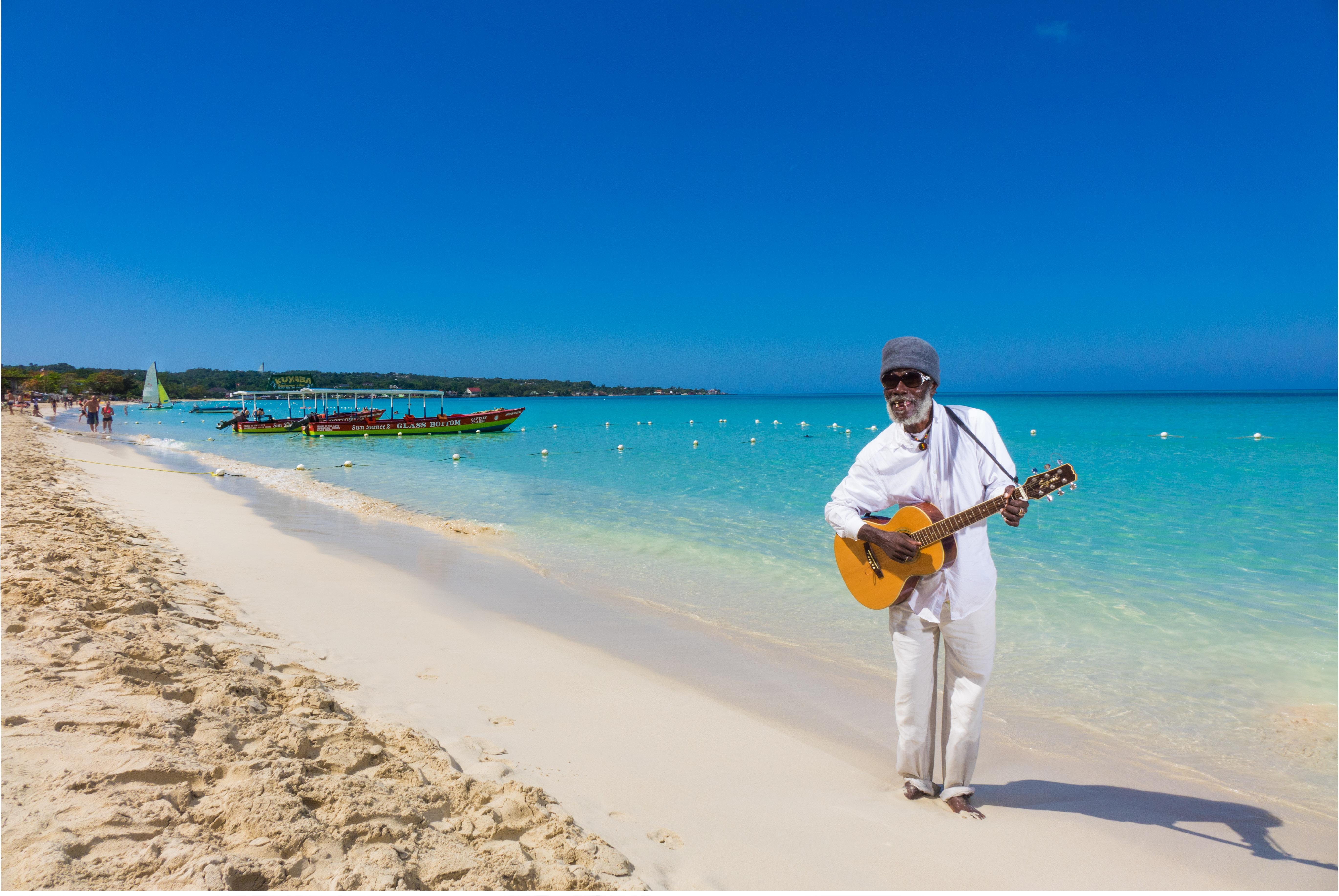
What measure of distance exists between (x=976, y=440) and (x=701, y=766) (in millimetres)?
2197

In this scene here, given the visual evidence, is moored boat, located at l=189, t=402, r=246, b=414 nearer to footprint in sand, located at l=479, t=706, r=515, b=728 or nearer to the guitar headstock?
footprint in sand, located at l=479, t=706, r=515, b=728

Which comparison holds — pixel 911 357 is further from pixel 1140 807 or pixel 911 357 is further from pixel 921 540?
pixel 1140 807

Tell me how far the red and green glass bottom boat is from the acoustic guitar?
40.0 m

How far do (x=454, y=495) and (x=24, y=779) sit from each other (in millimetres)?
14879

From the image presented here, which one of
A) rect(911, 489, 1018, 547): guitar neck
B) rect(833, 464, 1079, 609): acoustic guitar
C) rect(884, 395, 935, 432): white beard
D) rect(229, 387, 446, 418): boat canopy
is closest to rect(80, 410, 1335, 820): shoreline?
rect(833, 464, 1079, 609): acoustic guitar

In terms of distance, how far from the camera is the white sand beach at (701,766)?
2727 mm

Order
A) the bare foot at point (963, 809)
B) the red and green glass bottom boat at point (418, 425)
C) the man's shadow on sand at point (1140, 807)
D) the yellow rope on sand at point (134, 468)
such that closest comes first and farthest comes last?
the bare foot at point (963, 809)
the man's shadow on sand at point (1140, 807)
the yellow rope on sand at point (134, 468)
the red and green glass bottom boat at point (418, 425)

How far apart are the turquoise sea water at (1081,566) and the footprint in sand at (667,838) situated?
3.27 metres

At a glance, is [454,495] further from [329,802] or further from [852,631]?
[329,802]

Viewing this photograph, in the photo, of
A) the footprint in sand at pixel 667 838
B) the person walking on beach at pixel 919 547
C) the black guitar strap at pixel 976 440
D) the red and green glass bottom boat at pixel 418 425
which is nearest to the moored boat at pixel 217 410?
the red and green glass bottom boat at pixel 418 425

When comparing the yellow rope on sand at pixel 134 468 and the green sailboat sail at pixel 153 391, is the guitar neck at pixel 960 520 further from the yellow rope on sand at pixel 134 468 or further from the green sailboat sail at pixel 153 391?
the green sailboat sail at pixel 153 391

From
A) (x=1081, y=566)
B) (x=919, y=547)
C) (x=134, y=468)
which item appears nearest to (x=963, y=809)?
(x=919, y=547)

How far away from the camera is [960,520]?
9.66 ft

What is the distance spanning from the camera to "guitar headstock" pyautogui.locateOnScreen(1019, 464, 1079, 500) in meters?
2.95
